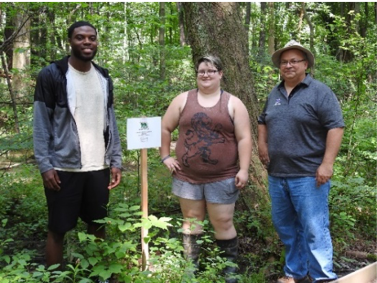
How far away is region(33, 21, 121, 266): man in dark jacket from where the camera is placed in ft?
10.3

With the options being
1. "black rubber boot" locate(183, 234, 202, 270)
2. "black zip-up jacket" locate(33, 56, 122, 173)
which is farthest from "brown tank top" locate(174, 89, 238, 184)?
"black zip-up jacket" locate(33, 56, 122, 173)

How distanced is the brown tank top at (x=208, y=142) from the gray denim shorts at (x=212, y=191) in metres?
0.04

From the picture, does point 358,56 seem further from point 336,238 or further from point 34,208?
point 34,208

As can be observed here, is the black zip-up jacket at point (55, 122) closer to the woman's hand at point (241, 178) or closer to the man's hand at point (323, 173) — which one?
the woman's hand at point (241, 178)

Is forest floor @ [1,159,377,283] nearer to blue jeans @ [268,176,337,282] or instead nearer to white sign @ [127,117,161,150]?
blue jeans @ [268,176,337,282]

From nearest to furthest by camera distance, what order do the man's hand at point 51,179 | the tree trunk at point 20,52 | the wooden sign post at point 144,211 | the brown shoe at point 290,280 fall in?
the man's hand at point 51,179
the wooden sign post at point 144,211
the brown shoe at point 290,280
the tree trunk at point 20,52

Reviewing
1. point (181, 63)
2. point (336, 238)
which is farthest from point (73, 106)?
point (181, 63)

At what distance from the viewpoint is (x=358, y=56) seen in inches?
223

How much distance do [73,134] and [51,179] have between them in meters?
0.40

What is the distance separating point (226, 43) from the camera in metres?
4.71

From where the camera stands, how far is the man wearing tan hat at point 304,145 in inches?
126

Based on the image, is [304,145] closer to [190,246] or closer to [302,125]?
[302,125]

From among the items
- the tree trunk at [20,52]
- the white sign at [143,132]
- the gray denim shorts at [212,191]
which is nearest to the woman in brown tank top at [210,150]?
the gray denim shorts at [212,191]

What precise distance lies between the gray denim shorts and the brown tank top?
43 mm
